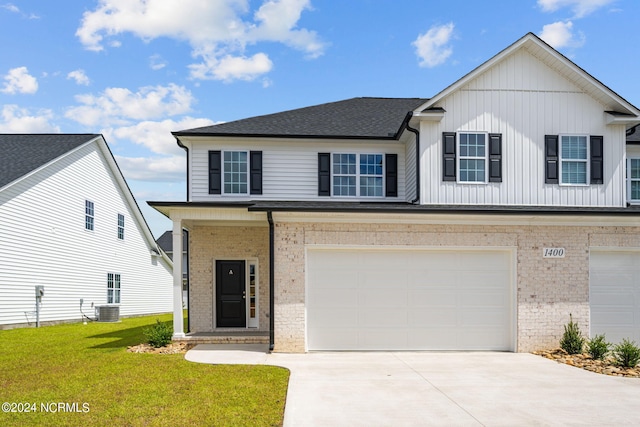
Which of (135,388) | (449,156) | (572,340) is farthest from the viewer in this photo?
(449,156)

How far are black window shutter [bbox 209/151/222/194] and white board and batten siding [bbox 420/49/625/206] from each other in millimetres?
6144

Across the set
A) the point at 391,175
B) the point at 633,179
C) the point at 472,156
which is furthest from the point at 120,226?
the point at 633,179

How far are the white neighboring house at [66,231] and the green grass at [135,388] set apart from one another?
22.4 feet

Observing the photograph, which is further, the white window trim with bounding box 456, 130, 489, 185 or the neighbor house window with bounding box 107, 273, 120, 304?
the neighbor house window with bounding box 107, 273, 120, 304

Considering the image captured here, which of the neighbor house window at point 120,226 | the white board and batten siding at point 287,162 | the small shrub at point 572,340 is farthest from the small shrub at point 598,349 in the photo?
→ the neighbor house window at point 120,226

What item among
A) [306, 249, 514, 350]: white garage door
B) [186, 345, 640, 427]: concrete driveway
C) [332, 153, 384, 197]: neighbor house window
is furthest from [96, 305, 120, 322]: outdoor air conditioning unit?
[306, 249, 514, 350]: white garage door

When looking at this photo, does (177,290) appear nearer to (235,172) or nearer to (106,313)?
(235,172)

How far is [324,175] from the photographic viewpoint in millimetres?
17375

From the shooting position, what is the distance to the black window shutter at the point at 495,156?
15.4m

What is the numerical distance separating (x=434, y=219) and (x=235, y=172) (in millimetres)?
6510

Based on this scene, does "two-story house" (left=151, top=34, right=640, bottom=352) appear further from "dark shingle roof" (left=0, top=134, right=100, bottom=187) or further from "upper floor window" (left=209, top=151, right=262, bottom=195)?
"dark shingle roof" (left=0, top=134, right=100, bottom=187)

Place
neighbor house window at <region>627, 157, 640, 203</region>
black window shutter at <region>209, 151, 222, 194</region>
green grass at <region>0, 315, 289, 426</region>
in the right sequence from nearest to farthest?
1. green grass at <region>0, 315, 289, 426</region>
2. black window shutter at <region>209, 151, 222, 194</region>
3. neighbor house window at <region>627, 157, 640, 203</region>

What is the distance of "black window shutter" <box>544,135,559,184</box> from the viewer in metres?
15.5

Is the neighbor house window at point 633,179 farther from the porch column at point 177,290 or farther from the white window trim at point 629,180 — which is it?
the porch column at point 177,290
